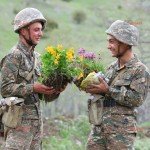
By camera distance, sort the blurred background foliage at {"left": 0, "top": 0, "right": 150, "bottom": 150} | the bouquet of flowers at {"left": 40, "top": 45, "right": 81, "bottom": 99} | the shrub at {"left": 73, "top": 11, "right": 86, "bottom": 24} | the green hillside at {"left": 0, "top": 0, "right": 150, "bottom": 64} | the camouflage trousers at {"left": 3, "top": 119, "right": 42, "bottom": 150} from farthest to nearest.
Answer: the shrub at {"left": 73, "top": 11, "right": 86, "bottom": 24}
the green hillside at {"left": 0, "top": 0, "right": 150, "bottom": 64}
the blurred background foliage at {"left": 0, "top": 0, "right": 150, "bottom": 150}
the camouflage trousers at {"left": 3, "top": 119, "right": 42, "bottom": 150}
the bouquet of flowers at {"left": 40, "top": 45, "right": 81, "bottom": 99}

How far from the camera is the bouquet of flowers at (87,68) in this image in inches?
251

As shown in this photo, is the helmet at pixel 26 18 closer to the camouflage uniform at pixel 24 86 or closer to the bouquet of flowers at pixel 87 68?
the camouflage uniform at pixel 24 86

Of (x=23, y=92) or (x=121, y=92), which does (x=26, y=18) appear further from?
(x=121, y=92)

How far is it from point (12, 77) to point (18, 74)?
10 centimetres

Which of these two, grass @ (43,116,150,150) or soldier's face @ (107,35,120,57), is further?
grass @ (43,116,150,150)

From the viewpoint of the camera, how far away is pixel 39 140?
651 centimetres

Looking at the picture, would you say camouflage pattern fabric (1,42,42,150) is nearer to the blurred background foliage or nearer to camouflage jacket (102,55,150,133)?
camouflage jacket (102,55,150,133)

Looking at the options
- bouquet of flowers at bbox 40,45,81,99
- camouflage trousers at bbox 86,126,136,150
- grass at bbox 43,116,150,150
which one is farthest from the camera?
grass at bbox 43,116,150,150

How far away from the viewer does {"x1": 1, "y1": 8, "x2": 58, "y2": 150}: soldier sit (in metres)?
6.21

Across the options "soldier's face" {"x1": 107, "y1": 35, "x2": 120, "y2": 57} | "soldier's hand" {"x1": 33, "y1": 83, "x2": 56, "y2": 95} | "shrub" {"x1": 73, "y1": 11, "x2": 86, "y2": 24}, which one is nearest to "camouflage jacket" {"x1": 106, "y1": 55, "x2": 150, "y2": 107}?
"soldier's face" {"x1": 107, "y1": 35, "x2": 120, "y2": 57}

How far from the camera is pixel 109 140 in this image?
652cm

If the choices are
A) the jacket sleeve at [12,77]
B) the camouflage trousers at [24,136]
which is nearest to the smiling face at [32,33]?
the jacket sleeve at [12,77]

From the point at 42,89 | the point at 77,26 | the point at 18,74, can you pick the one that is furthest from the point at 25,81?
the point at 77,26

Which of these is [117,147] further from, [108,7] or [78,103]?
[108,7]
